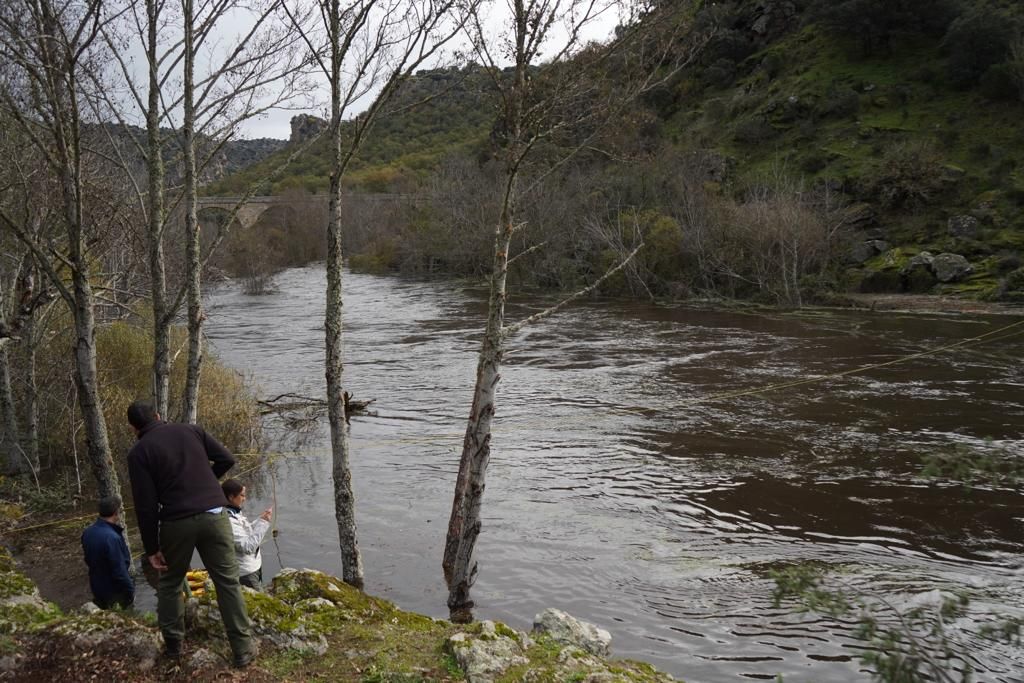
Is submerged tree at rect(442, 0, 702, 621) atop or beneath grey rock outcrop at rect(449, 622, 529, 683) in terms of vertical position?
atop

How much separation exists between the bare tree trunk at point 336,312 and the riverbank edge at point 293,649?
1784 millimetres

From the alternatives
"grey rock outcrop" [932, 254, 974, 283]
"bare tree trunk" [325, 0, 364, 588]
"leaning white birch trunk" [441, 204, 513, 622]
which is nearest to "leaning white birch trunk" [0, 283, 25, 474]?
"bare tree trunk" [325, 0, 364, 588]

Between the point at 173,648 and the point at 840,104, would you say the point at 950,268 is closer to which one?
the point at 840,104

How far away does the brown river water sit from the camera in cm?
893

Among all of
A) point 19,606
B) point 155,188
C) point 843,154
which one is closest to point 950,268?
point 843,154

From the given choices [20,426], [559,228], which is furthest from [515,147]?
[559,228]

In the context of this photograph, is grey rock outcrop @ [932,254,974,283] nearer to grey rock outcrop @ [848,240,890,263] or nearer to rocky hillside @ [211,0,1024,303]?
rocky hillside @ [211,0,1024,303]

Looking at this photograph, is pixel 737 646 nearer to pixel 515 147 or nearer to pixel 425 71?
pixel 515 147

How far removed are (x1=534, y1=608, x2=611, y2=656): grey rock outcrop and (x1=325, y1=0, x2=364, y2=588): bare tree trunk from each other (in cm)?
248

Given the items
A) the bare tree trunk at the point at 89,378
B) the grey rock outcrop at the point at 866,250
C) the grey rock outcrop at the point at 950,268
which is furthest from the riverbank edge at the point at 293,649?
the grey rock outcrop at the point at 866,250

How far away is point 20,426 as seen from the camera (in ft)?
45.7

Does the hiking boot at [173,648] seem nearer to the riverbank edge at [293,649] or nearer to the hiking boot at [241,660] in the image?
the riverbank edge at [293,649]

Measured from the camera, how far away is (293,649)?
573cm

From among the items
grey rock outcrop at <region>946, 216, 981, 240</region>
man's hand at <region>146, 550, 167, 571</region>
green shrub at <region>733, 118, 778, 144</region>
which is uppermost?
green shrub at <region>733, 118, 778, 144</region>
